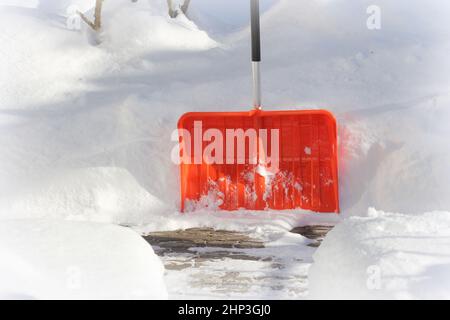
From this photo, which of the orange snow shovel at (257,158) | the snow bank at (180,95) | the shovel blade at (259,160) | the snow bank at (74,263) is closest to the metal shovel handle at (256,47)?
the orange snow shovel at (257,158)

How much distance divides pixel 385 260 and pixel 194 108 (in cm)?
310

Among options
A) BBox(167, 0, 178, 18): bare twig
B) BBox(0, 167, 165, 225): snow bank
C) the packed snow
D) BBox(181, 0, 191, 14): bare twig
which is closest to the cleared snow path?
the packed snow

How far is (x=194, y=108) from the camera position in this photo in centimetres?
559

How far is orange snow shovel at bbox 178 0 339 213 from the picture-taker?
16.1ft

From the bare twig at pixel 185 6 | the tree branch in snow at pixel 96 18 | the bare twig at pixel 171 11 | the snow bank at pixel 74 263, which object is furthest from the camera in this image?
the bare twig at pixel 185 6

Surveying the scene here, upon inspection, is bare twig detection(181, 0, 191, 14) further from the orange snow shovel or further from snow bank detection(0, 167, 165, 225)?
snow bank detection(0, 167, 165, 225)

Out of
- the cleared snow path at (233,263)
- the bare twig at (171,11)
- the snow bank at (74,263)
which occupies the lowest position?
the cleared snow path at (233,263)

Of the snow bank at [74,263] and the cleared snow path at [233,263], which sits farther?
the cleared snow path at [233,263]

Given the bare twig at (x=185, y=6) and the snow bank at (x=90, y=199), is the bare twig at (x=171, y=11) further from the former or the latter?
the snow bank at (x=90, y=199)

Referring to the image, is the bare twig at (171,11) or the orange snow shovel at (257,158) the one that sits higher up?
the bare twig at (171,11)

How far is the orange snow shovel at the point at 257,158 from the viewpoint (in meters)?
4.92

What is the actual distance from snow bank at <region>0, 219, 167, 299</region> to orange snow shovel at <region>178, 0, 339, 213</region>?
4.97 feet

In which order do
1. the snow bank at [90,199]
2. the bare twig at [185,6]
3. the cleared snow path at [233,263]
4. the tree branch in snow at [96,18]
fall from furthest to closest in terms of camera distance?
the bare twig at [185,6] → the tree branch in snow at [96,18] → the snow bank at [90,199] → the cleared snow path at [233,263]
